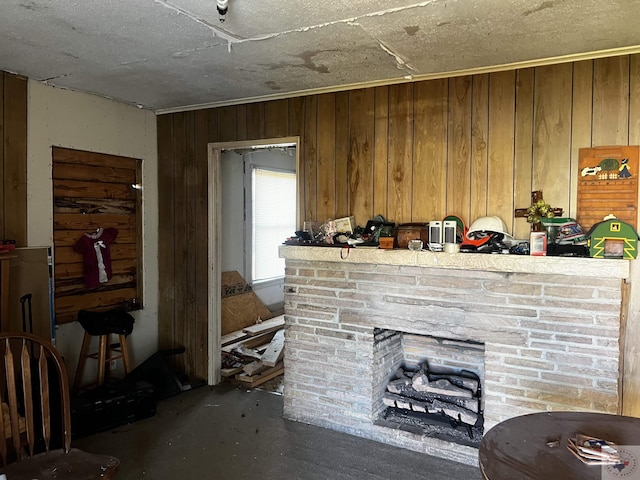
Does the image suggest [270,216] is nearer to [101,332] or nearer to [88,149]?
[88,149]

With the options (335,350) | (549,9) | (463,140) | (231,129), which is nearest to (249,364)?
(335,350)

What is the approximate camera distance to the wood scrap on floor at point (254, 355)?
403 cm

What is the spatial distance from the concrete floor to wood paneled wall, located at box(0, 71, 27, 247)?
1503mm

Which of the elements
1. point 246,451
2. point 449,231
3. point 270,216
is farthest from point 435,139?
point 270,216

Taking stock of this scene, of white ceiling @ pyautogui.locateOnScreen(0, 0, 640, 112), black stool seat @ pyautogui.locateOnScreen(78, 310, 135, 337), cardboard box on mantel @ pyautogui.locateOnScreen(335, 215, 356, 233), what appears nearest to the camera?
white ceiling @ pyautogui.locateOnScreen(0, 0, 640, 112)

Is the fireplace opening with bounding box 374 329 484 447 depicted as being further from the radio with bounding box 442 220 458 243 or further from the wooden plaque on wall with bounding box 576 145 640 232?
the wooden plaque on wall with bounding box 576 145 640 232

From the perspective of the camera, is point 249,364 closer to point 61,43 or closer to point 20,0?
point 61,43

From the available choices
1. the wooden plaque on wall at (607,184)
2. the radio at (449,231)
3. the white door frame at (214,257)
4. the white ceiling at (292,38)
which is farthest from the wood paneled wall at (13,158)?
the wooden plaque on wall at (607,184)

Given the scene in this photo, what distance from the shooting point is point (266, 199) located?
18.7 ft

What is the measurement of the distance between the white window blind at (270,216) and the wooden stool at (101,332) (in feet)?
7.24

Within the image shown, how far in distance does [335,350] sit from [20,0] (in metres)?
2.56

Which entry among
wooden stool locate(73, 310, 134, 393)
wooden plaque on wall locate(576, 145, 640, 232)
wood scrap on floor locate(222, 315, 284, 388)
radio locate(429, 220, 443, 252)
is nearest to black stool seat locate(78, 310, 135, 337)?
wooden stool locate(73, 310, 134, 393)

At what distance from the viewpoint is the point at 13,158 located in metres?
3.06

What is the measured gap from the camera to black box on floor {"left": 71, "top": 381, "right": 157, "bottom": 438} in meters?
3.04
